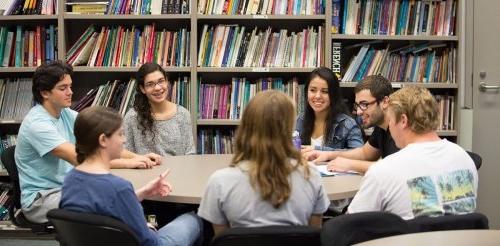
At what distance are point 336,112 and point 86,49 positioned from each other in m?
1.90

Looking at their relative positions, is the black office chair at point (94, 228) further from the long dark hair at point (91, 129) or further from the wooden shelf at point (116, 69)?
the wooden shelf at point (116, 69)

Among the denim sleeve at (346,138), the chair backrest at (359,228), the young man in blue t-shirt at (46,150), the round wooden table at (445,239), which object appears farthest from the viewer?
the denim sleeve at (346,138)

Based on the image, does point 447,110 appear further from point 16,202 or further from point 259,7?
point 16,202

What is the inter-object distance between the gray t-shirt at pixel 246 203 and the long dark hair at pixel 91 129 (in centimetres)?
41

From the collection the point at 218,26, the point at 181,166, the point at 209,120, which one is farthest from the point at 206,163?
the point at 218,26

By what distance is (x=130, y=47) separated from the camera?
4.05 meters

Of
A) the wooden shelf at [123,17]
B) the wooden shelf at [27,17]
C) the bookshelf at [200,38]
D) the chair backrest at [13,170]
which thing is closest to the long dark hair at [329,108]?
the bookshelf at [200,38]

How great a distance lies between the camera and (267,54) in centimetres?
405

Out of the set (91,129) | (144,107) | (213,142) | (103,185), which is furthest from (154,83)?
(103,185)

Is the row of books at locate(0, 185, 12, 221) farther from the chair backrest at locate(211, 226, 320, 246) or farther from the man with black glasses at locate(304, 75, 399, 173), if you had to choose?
the chair backrest at locate(211, 226, 320, 246)

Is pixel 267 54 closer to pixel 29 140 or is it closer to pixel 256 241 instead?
pixel 29 140

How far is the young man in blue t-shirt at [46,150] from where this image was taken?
2613 millimetres

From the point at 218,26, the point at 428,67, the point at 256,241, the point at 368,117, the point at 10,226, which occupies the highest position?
the point at 218,26

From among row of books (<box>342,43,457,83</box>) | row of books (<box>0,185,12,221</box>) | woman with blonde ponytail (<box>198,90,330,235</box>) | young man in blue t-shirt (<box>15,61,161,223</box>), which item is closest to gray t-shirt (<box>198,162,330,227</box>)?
woman with blonde ponytail (<box>198,90,330,235</box>)
